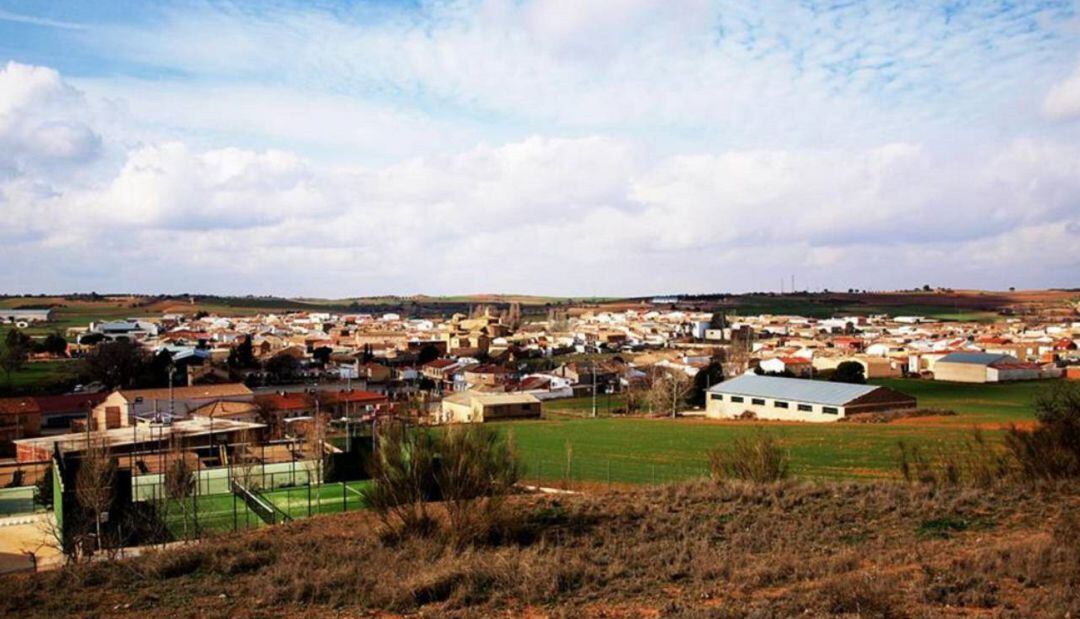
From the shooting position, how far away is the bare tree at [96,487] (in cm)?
1719

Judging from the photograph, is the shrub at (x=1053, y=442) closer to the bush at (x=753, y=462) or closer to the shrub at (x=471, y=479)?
the bush at (x=753, y=462)

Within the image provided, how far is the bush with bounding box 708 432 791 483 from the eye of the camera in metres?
19.0

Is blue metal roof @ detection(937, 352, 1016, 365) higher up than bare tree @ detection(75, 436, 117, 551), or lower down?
lower down

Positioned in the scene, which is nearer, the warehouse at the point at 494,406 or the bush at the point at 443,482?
the bush at the point at 443,482

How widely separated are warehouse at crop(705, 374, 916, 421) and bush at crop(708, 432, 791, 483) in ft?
84.5

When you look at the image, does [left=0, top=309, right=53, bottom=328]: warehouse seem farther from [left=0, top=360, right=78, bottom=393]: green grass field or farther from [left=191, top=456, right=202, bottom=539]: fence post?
[left=191, top=456, right=202, bottom=539]: fence post

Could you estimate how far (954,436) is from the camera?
102 feet

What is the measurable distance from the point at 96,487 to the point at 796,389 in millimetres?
38937

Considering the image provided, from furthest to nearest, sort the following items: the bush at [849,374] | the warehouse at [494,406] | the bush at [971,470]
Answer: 1. the bush at [849,374]
2. the warehouse at [494,406]
3. the bush at [971,470]

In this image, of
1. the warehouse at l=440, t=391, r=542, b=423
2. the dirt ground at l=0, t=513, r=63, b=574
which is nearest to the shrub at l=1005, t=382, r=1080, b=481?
the dirt ground at l=0, t=513, r=63, b=574

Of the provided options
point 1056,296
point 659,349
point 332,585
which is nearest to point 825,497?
point 332,585

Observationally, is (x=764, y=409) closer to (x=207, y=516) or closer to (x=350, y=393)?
(x=350, y=393)

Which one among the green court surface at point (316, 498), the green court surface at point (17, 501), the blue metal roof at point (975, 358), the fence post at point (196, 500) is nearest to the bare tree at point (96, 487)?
the fence post at point (196, 500)

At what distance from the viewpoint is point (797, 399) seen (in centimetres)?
4619
